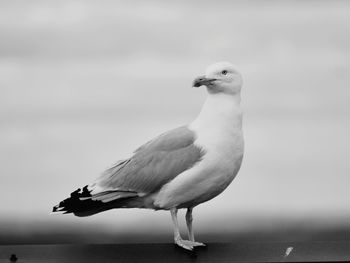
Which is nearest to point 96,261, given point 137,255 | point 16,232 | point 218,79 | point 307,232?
point 137,255

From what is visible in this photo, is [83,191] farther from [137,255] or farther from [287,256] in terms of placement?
[287,256]

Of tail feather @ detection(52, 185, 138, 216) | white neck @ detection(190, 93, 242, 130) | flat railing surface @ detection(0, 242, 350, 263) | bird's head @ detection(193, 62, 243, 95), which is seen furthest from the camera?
tail feather @ detection(52, 185, 138, 216)

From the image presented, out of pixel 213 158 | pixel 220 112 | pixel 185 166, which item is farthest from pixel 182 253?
pixel 220 112

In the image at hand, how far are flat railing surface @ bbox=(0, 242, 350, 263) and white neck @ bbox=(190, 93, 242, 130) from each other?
5.27 feet

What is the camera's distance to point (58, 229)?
67.6 m

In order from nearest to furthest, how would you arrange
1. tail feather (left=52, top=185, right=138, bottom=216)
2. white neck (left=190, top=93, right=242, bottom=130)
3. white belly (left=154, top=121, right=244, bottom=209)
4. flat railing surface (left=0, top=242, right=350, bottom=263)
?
flat railing surface (left=0, top=242, right=350, bottom=263), white belly (left=154, top=121, right=244, bottom=209), white neck (left=190, top=93, right=242, bottom=130), tail feather (left=52, top=185, right=138, bottom=216)

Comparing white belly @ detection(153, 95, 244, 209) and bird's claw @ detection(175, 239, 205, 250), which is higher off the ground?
white belly @ detection(153, 95, 244, 209)

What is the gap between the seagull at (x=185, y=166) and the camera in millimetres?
15094

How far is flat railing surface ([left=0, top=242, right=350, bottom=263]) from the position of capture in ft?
48.3

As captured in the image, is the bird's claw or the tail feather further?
the tail feather

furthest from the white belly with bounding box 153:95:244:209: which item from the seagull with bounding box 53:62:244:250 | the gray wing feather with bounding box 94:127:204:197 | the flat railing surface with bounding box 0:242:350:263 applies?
the flat railing surface with bounding box 0:242:350:263

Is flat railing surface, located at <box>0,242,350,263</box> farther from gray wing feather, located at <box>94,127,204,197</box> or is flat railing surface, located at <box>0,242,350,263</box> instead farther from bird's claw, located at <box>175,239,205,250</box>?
gray wing feather, located at <box>94,127,204,197</box>

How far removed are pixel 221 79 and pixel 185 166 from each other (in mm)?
1208

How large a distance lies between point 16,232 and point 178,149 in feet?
168
